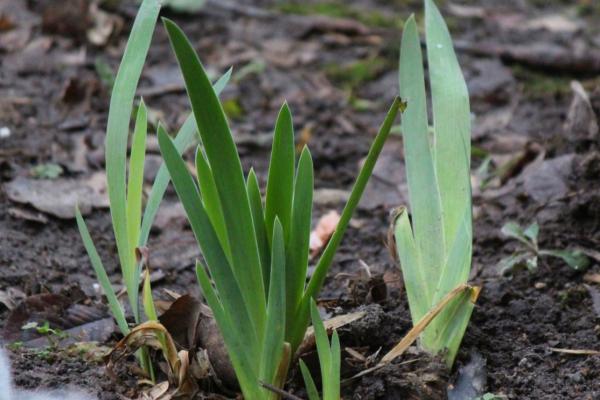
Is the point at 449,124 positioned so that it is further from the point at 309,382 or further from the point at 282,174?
the point at 309,382

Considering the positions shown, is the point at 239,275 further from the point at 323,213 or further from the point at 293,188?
the point at 323,213

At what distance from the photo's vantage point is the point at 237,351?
4.69 feet

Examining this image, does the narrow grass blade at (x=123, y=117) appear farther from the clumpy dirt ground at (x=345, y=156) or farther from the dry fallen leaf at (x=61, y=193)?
the dry fallen leaf at (x=61, y=193)

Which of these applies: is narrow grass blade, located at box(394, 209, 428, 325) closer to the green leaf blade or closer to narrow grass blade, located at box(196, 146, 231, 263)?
the green leaf blade

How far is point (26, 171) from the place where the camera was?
2576mm

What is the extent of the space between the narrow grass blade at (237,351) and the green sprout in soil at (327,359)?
0.10 metres

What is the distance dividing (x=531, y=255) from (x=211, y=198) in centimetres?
91

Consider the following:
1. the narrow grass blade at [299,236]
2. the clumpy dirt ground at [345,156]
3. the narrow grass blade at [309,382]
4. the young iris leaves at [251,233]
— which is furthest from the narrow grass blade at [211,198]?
the clumpy dirt ground at [345,156]

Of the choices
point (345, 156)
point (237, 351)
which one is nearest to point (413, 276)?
point (237, 351)

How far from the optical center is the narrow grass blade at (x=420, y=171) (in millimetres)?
1586

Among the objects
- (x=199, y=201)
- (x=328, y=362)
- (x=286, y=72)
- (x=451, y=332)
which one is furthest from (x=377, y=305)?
(x=286, y=72)

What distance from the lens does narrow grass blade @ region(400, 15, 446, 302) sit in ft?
5.20

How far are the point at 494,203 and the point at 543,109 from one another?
91 cm

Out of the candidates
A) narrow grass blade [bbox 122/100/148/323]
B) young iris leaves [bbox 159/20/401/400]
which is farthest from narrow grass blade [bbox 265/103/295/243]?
narrow grass blade [bbox 122/100/148/323]
